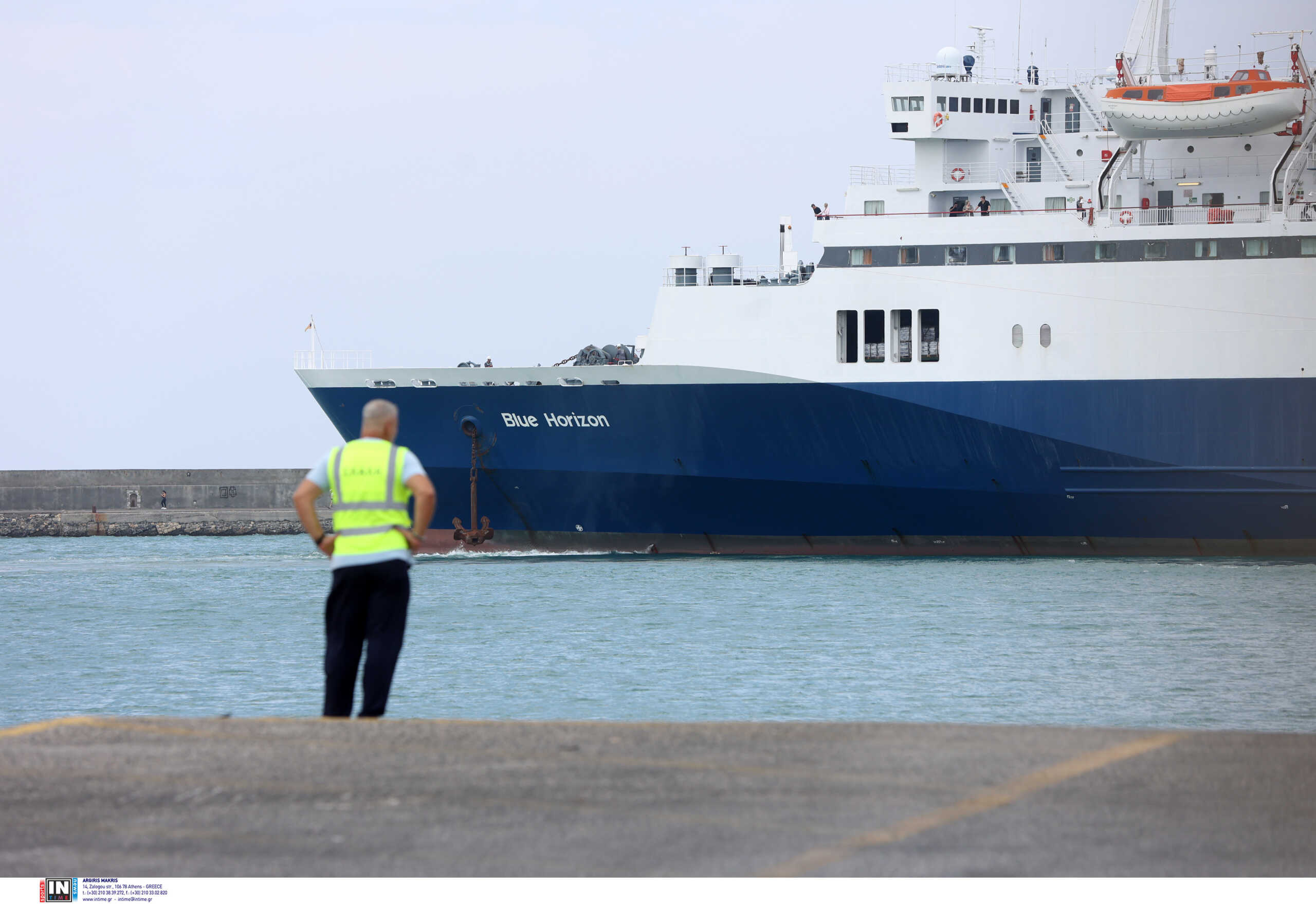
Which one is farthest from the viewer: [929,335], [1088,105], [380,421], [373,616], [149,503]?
[149,503]

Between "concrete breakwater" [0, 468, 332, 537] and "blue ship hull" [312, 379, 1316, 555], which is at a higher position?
"blue ship hull" [312, 379, 1316, 555]

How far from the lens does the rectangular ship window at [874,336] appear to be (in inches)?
1166

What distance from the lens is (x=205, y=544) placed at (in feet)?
151

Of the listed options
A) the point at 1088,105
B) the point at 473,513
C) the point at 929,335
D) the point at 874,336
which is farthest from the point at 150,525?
the point at 1088,105

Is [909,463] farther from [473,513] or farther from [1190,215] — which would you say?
[473,513]

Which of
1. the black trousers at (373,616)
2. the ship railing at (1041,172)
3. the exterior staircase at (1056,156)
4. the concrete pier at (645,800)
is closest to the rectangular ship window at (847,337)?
the ship railing at (1041,172)

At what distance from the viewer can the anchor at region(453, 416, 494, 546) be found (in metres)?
30.5

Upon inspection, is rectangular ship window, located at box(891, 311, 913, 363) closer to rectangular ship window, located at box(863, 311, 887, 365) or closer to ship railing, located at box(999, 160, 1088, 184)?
rectangular ship window, located at box(863, 311, 887, 365)

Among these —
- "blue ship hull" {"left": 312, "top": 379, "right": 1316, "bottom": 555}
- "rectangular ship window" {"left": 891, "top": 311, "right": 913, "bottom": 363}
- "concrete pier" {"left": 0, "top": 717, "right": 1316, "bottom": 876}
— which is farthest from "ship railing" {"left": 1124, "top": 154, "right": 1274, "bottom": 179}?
"concrete pier" {"left": 0, "top": 717, "right": 1316, "bottom": 876}

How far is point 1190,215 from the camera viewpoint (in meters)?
29.1

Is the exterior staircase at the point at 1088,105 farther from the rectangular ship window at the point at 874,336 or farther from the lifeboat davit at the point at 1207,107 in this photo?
the rectangular ship window at the point at 874,336

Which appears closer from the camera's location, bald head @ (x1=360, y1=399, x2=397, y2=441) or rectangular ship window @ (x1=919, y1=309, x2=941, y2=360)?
bald head @ (x1=360, y1=399, x2=397, y2=441)

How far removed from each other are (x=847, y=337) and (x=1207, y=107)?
Result: 765 cm

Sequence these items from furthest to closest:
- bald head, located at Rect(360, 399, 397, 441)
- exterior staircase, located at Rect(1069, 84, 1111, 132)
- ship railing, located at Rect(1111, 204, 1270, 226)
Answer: exterior staircase, located at Rect(1069, 84, 1111, 132) < ship railing, located at Rect(1111, 204, 1270, 226) < bald head, located at Rect(360, 399, 397, 441)
